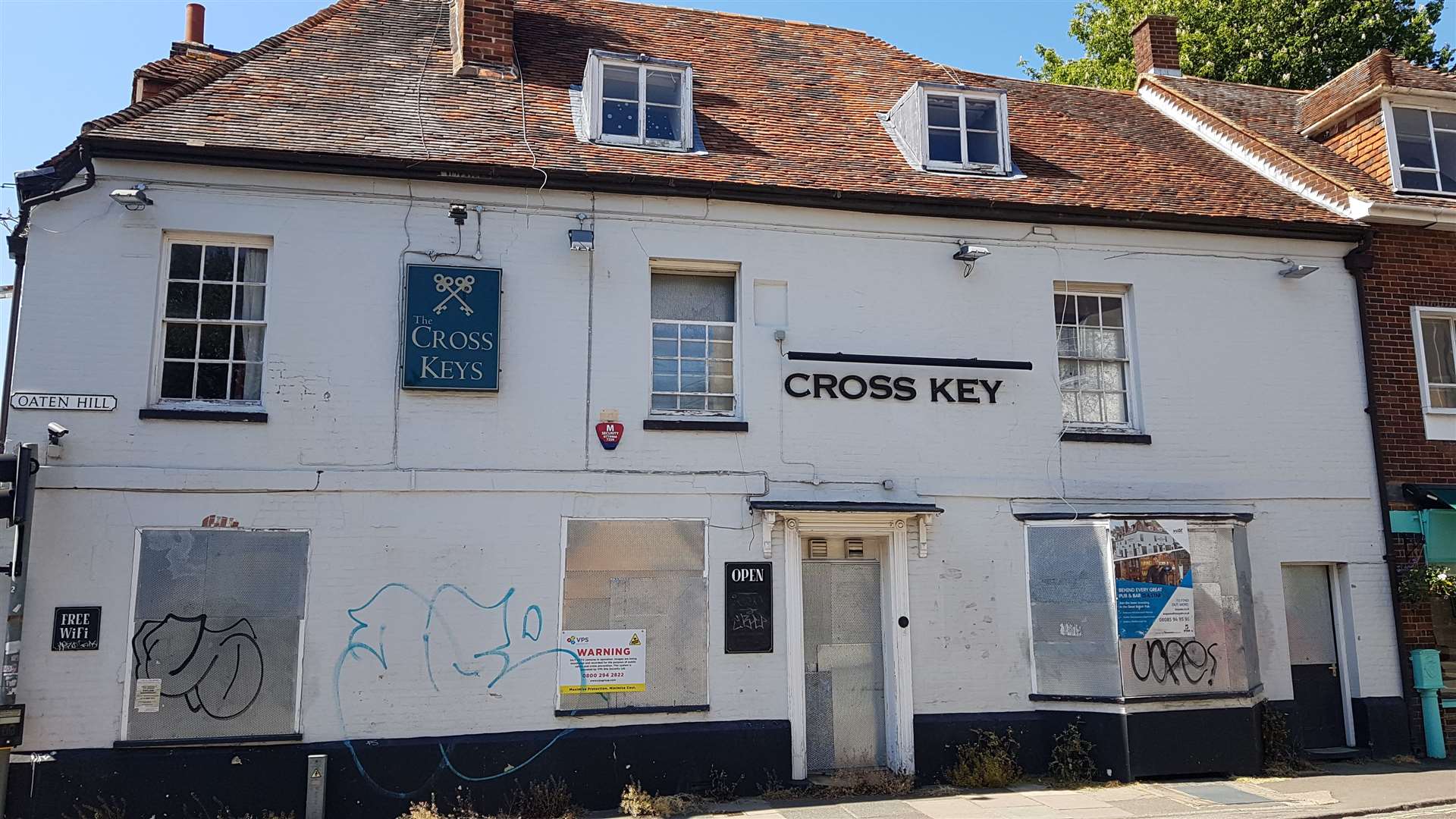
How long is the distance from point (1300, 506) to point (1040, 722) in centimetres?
413

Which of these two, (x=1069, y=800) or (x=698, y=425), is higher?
(x=698, y=425)

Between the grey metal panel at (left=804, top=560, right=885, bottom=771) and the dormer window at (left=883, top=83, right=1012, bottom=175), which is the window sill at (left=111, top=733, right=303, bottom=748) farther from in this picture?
the dormer window at (left=883, top=83, right=1012, bottom=175)

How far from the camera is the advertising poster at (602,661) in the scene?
991cm

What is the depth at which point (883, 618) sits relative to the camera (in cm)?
1091

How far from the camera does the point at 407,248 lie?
10.3 metres

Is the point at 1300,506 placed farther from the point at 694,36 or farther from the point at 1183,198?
the point at 694,36

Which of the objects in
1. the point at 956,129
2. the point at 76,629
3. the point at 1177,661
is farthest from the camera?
the point at 956,129

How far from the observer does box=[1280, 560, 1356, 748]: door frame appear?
11648 mm

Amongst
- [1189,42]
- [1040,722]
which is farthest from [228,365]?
[1189,42]

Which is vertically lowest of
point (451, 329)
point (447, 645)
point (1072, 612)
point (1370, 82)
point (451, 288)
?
point (447, 645)

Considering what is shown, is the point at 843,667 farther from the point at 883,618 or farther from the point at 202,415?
the point at 202,415

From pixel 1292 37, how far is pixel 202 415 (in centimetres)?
2174

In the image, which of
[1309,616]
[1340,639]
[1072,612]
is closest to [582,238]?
[1072,612]

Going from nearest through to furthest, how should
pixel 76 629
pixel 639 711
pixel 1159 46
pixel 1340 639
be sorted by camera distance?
pixel 76 629 < pixel 639 711 < pixel 1340 639 < pixel 1159 46
